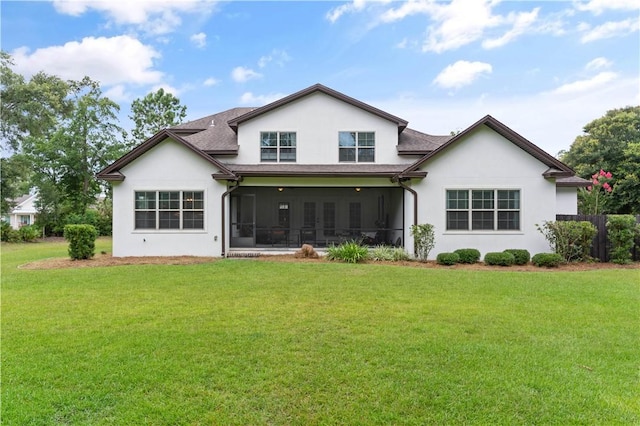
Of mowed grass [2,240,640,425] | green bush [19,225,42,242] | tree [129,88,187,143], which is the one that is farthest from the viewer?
tree [129,88,187,143]

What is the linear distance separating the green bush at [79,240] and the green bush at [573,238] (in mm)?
17802

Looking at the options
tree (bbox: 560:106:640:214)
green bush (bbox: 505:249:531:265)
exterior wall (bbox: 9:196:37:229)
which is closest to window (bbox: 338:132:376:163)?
green bush (bbox: 505:249:531:265)

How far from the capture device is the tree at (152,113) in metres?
38.5

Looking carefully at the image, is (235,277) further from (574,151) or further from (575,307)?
(574,151)

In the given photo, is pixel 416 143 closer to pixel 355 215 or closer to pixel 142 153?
pixel 355 215

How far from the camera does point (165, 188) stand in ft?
46.4

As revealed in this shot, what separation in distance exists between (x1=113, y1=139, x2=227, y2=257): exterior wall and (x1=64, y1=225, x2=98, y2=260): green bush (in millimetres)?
1054

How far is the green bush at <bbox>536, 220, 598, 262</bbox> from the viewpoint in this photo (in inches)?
488

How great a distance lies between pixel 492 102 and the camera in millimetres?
23812

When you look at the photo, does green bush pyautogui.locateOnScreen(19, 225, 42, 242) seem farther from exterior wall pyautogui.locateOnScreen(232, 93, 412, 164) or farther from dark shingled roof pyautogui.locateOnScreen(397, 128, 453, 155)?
dark shingled roof pyautogui.locateOnScreen(397, 128, 453, 155)

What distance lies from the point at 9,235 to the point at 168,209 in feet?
59.9

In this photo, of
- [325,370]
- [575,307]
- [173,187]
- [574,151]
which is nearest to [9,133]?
[173,187]

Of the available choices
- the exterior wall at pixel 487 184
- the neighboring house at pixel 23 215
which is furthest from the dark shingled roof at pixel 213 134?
the neighboring house at pixel 23 215

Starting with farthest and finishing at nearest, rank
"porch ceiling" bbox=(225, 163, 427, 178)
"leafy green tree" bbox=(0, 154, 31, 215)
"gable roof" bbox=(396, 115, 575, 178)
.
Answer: "leafy green tree" bbox=(0, 154, 31, 215)
"porch ceiling" bbox=(225, 163, 427, 178)
"gable roof" bbox=(396, 115, 575, 178)
